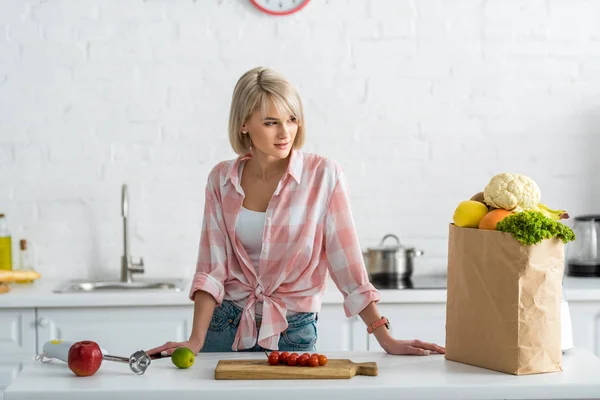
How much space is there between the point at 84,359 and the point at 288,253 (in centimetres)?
64

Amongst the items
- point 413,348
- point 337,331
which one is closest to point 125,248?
point 337,331

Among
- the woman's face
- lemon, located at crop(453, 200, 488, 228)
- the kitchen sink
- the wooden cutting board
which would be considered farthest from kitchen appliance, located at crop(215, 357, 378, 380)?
the kitchen sink

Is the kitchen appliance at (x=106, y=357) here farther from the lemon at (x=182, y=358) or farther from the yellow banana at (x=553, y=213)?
the yellow banana at (x=553, y=213)

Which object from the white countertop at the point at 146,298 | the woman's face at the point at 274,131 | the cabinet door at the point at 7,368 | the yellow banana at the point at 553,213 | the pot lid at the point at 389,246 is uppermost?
the woman's face at the point at 274,131

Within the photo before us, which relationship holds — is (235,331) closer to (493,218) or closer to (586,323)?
(493,218)

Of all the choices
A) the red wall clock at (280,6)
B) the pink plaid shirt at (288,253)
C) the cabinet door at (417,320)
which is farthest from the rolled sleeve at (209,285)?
the red wall clock at (280,6)

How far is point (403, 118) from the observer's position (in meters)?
3.74

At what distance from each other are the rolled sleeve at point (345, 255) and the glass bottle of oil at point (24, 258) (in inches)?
70.0

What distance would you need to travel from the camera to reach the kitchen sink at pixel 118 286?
3479 mm

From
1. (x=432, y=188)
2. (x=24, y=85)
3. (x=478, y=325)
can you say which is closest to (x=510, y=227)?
(x=478, y=325)

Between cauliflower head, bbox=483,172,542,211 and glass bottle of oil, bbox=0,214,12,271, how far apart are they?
232cm

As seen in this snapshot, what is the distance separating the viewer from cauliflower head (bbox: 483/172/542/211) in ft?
6.24

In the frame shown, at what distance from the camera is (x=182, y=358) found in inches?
76.6

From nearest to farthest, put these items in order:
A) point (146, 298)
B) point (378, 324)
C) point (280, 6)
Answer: point (378, 324) < point (146, 298) < point (280, 6)
